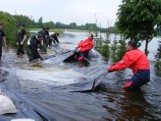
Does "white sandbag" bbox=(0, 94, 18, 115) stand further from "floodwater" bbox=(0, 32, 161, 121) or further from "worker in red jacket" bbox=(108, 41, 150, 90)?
"worker in red jacket" bbox=(108, 41, 150, 90)

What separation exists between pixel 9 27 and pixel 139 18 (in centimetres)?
1304

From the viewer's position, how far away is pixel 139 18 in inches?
692

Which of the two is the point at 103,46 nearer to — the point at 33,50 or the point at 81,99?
the point at 33,50

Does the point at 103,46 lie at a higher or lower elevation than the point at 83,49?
lower

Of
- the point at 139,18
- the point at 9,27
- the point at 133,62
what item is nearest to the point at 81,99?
the point at 133,62

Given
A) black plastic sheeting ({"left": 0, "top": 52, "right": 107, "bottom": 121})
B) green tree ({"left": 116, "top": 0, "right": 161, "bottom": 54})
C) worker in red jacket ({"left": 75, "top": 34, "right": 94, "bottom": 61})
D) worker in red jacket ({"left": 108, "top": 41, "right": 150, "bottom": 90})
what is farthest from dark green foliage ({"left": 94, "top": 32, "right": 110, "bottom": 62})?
worker in red jacket ({"left": 108, "top": 41, "right": 150, "bottom": 90})

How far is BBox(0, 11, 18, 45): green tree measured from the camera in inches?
1051

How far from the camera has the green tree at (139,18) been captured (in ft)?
57.0

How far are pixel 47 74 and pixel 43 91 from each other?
3.07 metres

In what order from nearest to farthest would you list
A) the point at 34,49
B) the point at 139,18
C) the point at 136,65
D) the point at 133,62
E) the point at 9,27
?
the point at 133,62
the point at 136,65
the point at 34,49
the point at 139,18
the point at 9,27

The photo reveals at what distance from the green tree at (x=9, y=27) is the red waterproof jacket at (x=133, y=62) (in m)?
17.3

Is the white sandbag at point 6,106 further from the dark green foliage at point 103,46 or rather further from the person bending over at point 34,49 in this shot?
the dark green foliage at point 103,46

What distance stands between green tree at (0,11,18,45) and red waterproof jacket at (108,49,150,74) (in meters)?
17.3

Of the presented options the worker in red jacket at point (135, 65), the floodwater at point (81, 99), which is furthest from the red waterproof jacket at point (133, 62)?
the floodwater at point (81, 99)
